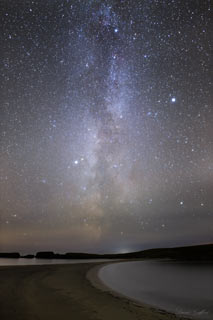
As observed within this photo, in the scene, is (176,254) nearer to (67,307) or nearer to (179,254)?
(179,254)

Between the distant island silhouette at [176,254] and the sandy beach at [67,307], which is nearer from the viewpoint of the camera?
the sandy beach at [67,307]

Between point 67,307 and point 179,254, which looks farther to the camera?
point 179,254

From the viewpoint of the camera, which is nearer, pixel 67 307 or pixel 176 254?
pixel 67 307

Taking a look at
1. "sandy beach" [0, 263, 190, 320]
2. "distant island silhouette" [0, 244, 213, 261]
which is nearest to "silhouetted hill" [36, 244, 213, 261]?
"distant island silhouette" [0, 244, 213, 261]

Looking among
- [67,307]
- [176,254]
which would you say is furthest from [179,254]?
[67,307]

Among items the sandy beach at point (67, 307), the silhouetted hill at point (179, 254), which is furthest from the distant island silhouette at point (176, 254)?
the sandy beach at point (67, 307)

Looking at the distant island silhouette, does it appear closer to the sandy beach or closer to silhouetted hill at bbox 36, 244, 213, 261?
silhouetted hill at bbox 36, 244, 213, 261

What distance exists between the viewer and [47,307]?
30.8 ft

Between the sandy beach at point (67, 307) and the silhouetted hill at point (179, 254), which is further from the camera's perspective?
the silhouetted hill at point (179, 254)

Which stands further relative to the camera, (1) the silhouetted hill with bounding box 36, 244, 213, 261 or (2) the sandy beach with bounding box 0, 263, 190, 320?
(1) the silhouetted hill with bounding box 36, 244, 213, 261

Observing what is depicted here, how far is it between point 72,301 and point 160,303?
4.46 meters

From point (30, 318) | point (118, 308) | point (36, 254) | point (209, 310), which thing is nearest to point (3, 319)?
point (30, 318)

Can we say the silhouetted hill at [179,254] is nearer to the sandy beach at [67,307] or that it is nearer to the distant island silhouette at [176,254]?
the distant island silhouette at [176,254]

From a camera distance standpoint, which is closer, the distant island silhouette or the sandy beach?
the sandy beach
